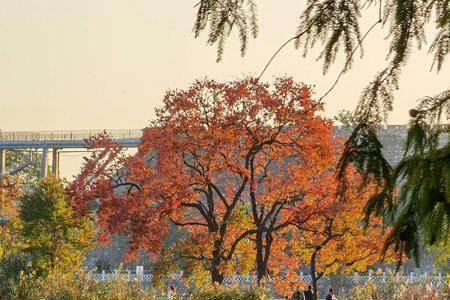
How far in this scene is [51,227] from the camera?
4488 centimetres

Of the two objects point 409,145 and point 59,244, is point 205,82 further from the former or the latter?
point 409,145

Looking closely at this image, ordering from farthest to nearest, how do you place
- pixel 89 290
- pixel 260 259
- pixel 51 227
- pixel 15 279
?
pixel 51 227 → pixel 260 259 → pixel 15 279 → pixel 89 290

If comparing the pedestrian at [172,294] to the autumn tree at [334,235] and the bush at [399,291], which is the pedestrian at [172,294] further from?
the autumn tree at [334,235]

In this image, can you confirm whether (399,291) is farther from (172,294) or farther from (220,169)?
(220,169)

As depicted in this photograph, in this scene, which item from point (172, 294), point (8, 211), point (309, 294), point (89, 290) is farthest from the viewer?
point (8, 211)

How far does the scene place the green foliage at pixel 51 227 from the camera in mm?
44500

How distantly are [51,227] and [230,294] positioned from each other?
23.7 m

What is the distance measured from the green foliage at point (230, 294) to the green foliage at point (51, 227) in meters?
22.3

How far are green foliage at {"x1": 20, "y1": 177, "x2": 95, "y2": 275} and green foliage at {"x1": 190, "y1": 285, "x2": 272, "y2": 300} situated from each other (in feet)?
73.2

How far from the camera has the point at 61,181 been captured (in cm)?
4744

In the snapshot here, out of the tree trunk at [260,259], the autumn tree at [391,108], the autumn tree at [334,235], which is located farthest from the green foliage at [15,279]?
the autumn tree at [391,108]

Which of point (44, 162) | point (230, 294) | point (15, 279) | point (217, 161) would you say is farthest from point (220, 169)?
point (44, 162)

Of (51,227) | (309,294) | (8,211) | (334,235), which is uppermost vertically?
(334,235)

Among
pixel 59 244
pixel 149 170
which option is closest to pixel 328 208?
pixel 149 170
